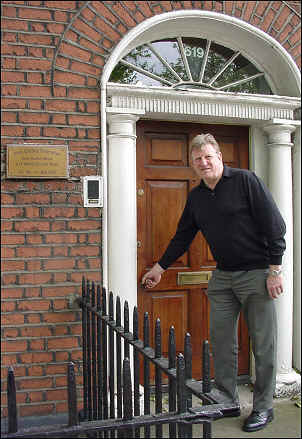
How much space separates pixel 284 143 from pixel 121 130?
1.44m

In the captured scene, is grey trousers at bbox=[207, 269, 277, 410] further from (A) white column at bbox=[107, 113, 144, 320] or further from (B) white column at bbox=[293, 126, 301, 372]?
(B) white column at bbox=[293, 126, 301, 372]

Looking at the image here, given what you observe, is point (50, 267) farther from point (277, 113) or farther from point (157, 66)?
point (277, 113)

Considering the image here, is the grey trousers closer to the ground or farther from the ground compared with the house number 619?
closer to the ground

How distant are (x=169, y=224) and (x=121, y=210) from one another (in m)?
0.58

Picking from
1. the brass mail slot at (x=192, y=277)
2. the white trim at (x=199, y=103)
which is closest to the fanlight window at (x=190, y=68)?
the white trim at (x=199, y=103)

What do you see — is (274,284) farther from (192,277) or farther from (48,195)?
(48,195)

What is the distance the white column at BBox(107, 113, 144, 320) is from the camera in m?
3.62

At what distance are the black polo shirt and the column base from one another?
134 centimetres

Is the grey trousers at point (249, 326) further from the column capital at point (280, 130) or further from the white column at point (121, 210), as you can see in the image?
the column capital at point (280, 130)

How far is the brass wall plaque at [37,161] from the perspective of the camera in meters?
3.37

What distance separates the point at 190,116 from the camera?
12.8 feet

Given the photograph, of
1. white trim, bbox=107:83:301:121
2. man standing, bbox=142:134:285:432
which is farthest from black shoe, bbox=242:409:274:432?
white trim, bbox=107:83:301:121

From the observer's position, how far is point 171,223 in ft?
13.3

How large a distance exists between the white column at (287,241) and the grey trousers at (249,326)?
2.66 ft
